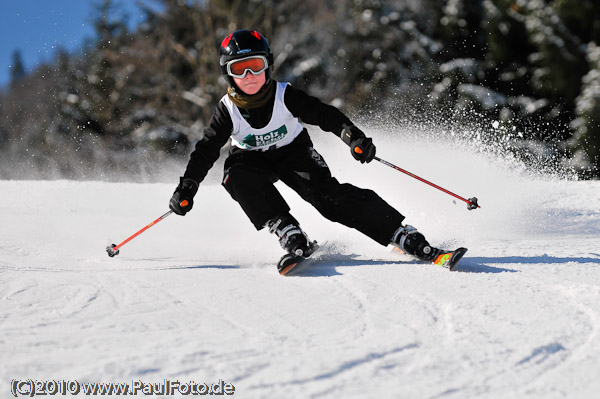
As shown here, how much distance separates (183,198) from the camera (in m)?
3.44

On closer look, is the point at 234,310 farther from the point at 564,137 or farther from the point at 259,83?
the point at 564,137

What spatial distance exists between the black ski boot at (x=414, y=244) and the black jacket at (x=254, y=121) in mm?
726

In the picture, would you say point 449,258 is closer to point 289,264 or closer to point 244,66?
point 289,264

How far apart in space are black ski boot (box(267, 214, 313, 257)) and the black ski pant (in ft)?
0.15

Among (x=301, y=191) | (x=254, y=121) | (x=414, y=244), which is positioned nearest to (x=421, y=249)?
(x=414, y=244)

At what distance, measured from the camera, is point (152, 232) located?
15.9 feet

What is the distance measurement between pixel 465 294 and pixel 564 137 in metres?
17.4

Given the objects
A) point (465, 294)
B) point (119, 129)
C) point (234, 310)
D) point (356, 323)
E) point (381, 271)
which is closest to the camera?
point (356, 323)

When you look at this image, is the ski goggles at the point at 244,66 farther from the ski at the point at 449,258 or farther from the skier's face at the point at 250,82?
the ski at the point at 449,258

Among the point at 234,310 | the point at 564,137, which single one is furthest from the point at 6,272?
the point at 564,137

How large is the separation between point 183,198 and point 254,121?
65cm

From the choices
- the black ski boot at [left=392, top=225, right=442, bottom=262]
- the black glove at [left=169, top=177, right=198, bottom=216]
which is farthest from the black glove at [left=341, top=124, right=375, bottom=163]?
the black glove at [left=169, top=177, right=198, bottom=216]

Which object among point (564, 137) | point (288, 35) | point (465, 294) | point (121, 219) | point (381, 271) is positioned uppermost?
point (288, 35)

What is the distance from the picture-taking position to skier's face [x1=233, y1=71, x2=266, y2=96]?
356 cm
